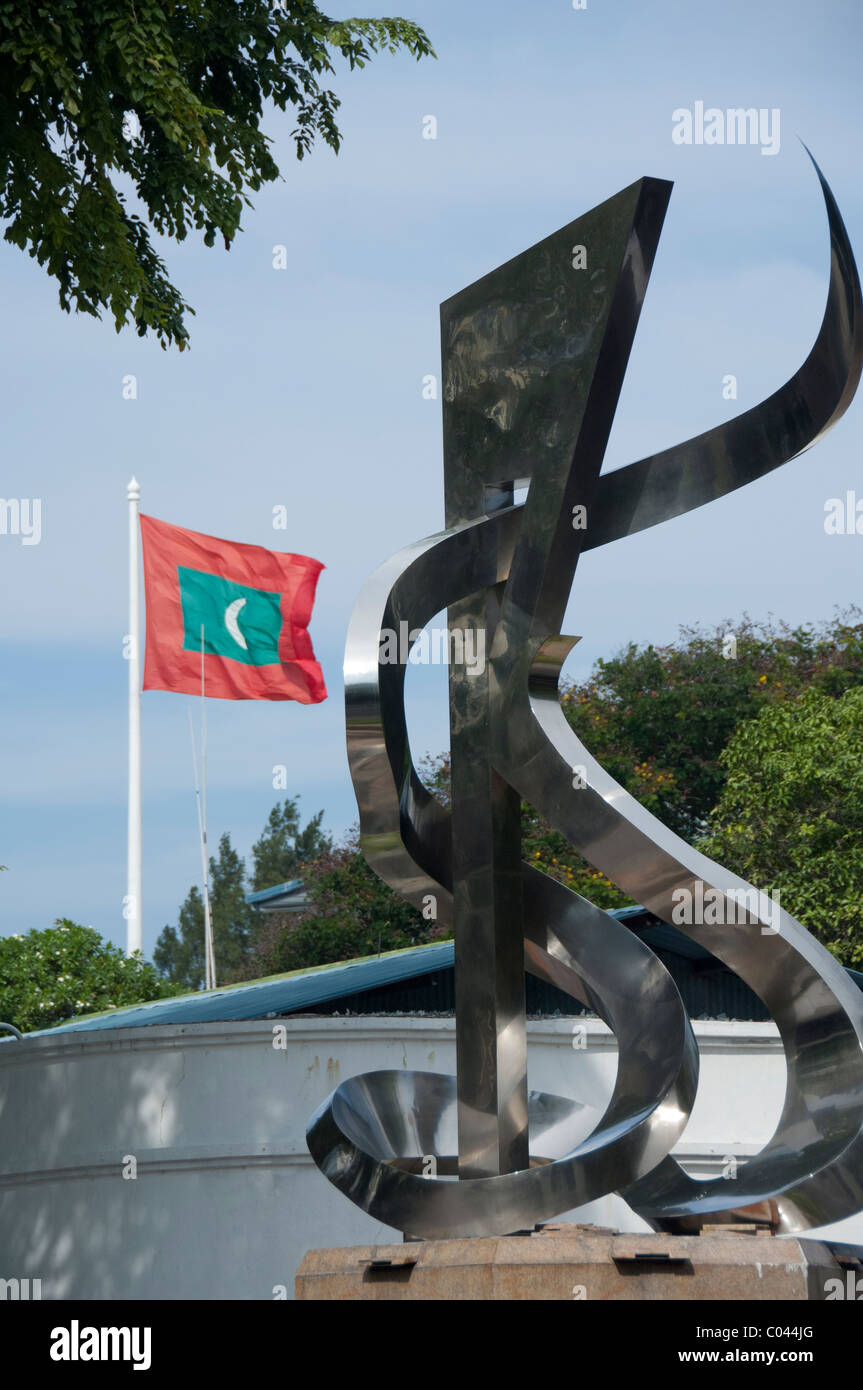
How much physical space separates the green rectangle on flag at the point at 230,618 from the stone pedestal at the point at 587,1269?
14.8 m

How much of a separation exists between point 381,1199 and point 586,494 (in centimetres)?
319

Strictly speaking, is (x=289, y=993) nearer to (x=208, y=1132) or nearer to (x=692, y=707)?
(x=208, y=1132)

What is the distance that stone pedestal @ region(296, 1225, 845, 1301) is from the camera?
236 inches

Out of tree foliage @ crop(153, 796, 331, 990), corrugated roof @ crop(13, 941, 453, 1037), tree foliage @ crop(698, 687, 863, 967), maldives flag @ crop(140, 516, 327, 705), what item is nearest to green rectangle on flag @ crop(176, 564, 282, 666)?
maldives flag @ crop(140, 516, 327, 705)

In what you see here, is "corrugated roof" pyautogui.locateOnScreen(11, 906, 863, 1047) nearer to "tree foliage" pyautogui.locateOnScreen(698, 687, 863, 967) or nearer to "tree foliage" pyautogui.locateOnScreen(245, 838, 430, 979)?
"tree foliage" pyautogui.locateOnScreen(698, 687, 863, 967)

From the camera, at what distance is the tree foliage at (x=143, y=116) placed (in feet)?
31.3

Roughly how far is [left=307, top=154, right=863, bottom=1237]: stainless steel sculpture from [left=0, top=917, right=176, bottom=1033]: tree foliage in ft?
67.6

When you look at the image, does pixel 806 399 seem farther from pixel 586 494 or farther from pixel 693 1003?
pixel 693 1003

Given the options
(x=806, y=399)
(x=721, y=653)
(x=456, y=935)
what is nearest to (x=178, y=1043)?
(x=456, y=935)

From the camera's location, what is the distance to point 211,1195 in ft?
41.4

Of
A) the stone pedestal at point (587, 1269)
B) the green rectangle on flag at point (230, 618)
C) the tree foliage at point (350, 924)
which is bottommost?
the stone pedestal at point (587, 1269)

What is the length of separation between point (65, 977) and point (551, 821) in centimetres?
2244

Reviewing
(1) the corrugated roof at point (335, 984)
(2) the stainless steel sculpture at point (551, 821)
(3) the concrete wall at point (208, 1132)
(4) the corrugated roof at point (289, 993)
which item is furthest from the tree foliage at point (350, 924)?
(2) the stainless steel sculpture at point (551, 821)

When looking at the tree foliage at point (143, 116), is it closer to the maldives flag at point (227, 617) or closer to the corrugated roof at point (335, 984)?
the corrugated roof at point (335, 984)
